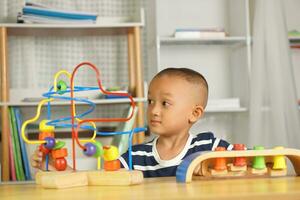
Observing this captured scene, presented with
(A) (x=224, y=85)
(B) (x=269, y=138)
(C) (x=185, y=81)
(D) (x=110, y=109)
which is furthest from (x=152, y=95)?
(A) (x=224, y=85)

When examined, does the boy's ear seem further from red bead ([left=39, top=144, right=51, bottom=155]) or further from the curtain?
the curtain

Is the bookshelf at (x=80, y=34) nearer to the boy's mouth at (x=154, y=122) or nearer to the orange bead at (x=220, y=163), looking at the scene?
the boy's mouth at (x=154, y=122)

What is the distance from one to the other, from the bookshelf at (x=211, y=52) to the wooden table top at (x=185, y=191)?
249 centimetres

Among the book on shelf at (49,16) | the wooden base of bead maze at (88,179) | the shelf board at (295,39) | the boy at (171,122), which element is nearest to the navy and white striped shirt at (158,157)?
the boy at (171,122)

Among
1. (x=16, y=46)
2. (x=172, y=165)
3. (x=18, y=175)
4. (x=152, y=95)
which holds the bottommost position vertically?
(x=18, y=175)

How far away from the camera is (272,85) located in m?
2.94

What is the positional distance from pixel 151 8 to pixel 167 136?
184cm

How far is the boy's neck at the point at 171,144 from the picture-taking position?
1.74 m

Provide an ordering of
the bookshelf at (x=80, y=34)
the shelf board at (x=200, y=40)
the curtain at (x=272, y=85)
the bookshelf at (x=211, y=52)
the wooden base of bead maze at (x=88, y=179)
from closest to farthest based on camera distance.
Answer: the wooden base of bead maze at (x=88, y=179) → the curtain at (x=272, y=85) → the bookshelf at (x=80, y=34) → the shelf board at (x=200, y=40) → the bookshelf at (x=211, y=52)

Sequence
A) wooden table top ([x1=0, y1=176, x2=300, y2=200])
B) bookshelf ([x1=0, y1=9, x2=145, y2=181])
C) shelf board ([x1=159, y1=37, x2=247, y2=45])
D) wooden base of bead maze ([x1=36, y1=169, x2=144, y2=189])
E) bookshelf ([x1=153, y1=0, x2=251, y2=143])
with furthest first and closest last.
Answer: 1. bookshelf ([x1=153, y1=0, x2=251, y2=143])
2. shelf board ([x1=159, y1=37, x2=247, y2=45])
3. bookshelf ([x1=0, y1=9, x2=145, y2=181])
4. wooden base of bead maze ([x1=36, y1=169, x2=144, y2=189])
5. wooden table top ([x1=0, y1=176, x2=300, y2=200])

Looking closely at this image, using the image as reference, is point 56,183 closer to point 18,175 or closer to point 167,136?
point 167,136

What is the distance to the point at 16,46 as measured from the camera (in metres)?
3.39

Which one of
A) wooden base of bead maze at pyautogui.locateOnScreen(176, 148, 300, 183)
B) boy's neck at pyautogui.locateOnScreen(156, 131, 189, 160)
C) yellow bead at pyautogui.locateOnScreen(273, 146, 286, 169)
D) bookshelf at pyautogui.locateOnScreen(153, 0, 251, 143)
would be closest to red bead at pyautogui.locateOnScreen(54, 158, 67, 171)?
wooden base of bead maze at pyautogui.locateOnScreen(176, 148, 300, 183)

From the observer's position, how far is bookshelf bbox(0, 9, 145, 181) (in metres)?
3.02
